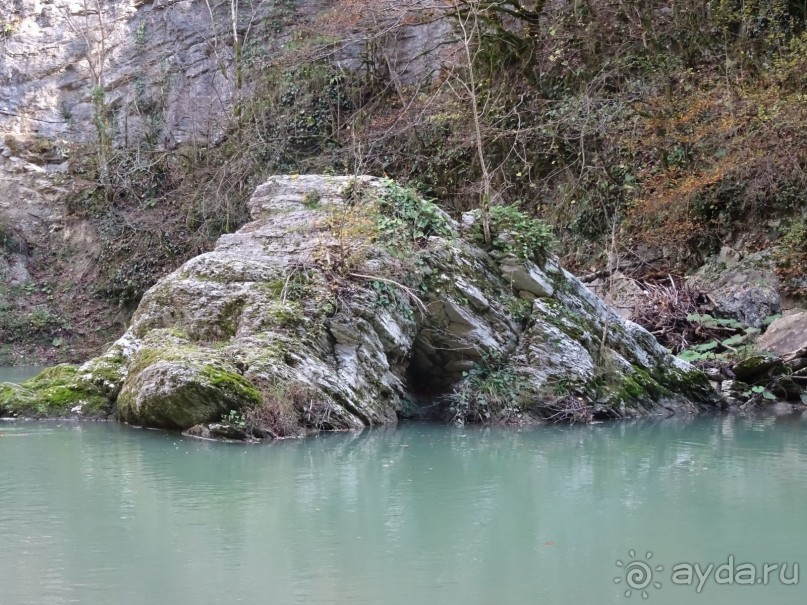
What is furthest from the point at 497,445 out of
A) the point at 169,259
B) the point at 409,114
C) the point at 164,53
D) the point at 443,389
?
the point at 164,53

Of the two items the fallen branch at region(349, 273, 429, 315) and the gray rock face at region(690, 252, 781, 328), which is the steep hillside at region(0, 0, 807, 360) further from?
the fallen branch at region(349, 273, 429, 315)

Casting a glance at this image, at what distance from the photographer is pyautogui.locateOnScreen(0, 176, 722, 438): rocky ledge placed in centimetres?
901

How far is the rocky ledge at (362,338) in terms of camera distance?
29.6 feet

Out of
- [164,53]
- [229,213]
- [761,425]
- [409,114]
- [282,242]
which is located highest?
[164,53]

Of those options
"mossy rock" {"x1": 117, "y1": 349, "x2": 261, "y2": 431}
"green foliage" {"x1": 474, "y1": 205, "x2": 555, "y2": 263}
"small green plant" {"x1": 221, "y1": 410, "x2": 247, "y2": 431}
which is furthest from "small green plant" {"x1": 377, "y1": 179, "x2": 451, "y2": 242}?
"small green plant" {"x1": 221, "y1": 410, "x2": 247, "y2": 431}

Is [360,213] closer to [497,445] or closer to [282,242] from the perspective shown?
[282,242]

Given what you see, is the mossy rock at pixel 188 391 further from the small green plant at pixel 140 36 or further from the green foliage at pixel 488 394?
the small green plant at pixel 140 36

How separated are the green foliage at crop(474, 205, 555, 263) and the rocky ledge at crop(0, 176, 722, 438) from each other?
0.02 m

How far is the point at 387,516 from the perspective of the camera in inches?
226

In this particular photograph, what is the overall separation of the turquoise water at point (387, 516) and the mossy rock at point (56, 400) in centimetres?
72

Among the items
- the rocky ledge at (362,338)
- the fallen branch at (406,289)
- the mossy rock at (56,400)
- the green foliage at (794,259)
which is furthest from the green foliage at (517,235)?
the mossy rock at (56,400)

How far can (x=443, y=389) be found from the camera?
1095 cm

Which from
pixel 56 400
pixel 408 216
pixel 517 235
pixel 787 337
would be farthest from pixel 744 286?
pixel 56 400

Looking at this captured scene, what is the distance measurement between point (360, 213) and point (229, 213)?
32.3 ft
